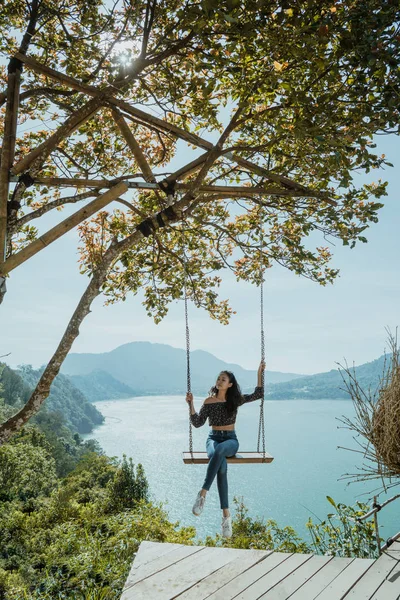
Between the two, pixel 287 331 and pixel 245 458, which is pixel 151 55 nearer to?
pixel 245 458

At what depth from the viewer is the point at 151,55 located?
396cm

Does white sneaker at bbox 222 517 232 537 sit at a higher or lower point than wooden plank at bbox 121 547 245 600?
lower

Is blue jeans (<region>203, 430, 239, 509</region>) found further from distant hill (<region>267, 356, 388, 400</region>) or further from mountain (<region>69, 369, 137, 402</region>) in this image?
mountain (<region>69, 369, 137, 402</region>)

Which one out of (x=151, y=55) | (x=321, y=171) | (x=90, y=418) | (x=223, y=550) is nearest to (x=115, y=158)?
(x=151, y=55)

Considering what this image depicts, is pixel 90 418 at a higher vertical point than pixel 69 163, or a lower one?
lower

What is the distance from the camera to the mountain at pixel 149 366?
351ft

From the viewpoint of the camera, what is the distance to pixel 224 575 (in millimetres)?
2621

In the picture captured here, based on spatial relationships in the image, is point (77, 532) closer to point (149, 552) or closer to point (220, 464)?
point (220, 464)

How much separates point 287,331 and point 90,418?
28735 millimetres

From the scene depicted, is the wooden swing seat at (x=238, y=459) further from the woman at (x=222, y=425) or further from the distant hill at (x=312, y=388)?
the distant hill at (x=312, y=388)

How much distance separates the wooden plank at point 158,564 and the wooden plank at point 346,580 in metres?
0.82

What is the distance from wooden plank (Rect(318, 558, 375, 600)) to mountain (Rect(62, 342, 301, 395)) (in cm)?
9617

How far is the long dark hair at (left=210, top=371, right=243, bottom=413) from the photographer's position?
4379 millimetres

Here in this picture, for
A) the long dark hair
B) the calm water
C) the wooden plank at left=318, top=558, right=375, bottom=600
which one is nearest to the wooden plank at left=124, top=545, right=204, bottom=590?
the wooden plank at left=318, top=558, right=375, bottom=600
